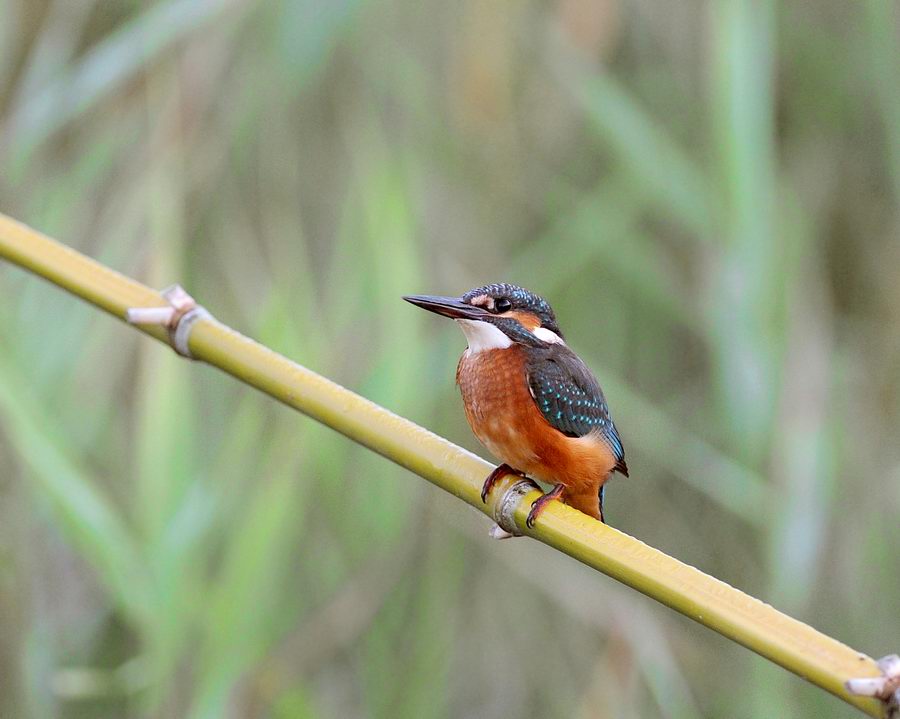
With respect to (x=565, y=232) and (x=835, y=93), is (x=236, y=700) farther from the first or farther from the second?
(x=835, y=93)

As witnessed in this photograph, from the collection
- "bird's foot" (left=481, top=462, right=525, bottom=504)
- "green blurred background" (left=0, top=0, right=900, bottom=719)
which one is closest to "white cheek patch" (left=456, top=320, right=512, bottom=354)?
"bird's foot" (left=481, top=462, right=525, bottom=504)

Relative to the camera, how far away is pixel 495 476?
1.36 metres

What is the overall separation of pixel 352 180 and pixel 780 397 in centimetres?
78

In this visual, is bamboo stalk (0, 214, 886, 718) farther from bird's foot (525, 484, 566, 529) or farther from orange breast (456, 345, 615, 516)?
orange breast (456, 345, 615, 516)

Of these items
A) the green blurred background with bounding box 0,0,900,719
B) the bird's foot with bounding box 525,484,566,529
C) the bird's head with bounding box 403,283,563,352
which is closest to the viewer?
the bird's foot with bounding box 525,484,566,529

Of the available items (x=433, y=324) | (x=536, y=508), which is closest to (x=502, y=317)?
(x=536, y=508)

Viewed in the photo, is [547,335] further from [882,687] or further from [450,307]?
[882,687]

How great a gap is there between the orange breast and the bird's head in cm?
2

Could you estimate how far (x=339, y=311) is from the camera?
2.02 metres

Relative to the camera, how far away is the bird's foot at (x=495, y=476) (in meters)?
1.27

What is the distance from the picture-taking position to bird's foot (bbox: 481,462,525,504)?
127 cm

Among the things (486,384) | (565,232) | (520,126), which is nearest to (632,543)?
(486,384)

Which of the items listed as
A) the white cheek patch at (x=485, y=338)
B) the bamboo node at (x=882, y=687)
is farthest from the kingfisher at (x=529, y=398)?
the bamboo node at (x=882, y=687)

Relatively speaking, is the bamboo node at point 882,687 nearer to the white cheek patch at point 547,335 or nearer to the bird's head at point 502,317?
the bird's head at point 502,317
